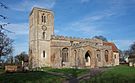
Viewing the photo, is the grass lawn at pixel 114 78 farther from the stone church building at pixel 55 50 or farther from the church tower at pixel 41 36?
the church tower at pixel 41 36

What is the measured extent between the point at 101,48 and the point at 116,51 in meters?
13.4

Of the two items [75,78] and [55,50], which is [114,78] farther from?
[55,50]

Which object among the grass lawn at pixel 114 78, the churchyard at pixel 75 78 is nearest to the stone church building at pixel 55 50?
the churchyard at pixel 75 78

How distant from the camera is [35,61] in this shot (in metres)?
52.8

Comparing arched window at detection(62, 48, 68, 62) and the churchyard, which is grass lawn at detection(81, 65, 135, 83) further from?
arched window at detection(62, 48, 68, 62)

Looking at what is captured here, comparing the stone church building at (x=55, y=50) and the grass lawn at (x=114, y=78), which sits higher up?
the stone church building at (x=55, y=50)

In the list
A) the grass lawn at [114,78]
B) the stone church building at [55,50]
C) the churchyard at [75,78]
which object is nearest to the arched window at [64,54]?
the stone church building at [55,50]

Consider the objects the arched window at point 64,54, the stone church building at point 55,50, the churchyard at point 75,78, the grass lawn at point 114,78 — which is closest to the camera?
the grass lawn at point 114,78

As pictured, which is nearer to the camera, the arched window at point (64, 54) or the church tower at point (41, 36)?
the arched window at point (64, 54)

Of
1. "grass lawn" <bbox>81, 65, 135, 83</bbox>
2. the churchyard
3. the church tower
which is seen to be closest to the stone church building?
the church tower

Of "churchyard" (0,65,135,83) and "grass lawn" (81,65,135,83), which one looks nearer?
"grass lawn" (81,65,135,83)

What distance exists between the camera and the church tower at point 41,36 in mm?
52938

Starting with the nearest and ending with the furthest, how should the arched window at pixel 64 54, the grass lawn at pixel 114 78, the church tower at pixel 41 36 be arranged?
the grass lawn at pixel 114 78 < the arched window at pixel 64 54 < the church tower at pixel 41 36

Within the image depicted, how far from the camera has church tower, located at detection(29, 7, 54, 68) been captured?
52938 millimetres
